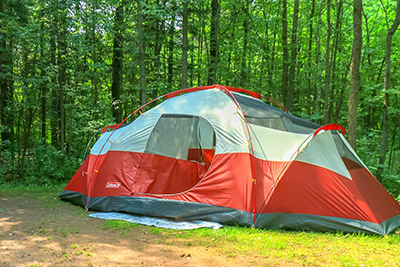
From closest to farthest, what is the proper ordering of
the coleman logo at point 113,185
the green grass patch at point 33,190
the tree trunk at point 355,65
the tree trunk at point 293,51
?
the coleman logo at point 113,185, the tree trunk at point 355,65, the green grass patch at point 33,190, the tree trunk at point 293,51

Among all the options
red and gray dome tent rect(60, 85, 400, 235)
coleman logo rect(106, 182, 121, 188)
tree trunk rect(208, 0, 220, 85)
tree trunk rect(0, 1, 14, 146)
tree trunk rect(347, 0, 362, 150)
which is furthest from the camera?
tree trunk rect(208, 0, 220, 85)

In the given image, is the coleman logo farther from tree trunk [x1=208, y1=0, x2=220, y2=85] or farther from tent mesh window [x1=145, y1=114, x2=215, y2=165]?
tree trunk [x1=208, y1=0, x2=220, y2=85]

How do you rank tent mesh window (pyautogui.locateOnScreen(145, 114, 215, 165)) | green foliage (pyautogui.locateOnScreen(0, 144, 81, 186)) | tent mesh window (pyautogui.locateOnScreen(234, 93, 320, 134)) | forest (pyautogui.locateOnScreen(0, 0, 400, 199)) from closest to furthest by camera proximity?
1. tent mesh window (pyautogui.locateOnScreen(234, 93, 320, 134))
2. tent mesh window (pyautogui.locateOnScreen(145, 114, 215, 165))
3. forest (pyautogui.locateOnScreen(0, 0, 400, 199))
4. green foliage (pyautogui.locateOnScreen(0, 144, 81, 186))

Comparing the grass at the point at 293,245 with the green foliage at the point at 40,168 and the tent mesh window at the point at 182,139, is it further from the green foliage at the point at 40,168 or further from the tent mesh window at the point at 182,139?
the green foliage at the point at 40,168

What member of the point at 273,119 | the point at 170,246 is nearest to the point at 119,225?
the point at 170,246

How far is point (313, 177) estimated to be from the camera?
518cm

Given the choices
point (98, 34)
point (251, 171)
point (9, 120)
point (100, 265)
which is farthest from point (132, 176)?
point (98, 34)

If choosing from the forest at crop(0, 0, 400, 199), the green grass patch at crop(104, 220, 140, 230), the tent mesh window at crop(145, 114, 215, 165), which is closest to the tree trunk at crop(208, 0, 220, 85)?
the forest at crop(0, 0, 400, 199)

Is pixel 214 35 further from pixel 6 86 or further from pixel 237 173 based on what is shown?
pixel 237 173

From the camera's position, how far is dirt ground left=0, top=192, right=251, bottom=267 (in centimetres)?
370

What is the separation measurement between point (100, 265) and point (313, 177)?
133 inches

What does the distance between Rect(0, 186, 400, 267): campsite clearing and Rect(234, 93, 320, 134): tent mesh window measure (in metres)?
1.82

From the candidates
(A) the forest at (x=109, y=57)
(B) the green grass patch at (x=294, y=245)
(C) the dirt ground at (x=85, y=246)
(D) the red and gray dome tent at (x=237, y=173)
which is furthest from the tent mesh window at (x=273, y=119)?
(C) the dirt ground at (x=85, y=246)

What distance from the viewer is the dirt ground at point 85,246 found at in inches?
146
